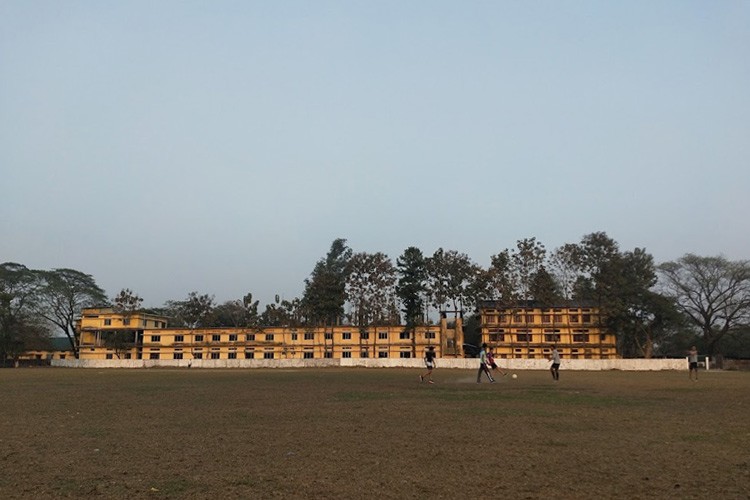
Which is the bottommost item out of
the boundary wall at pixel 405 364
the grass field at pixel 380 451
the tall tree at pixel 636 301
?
the boundary wall at pixel 405 364

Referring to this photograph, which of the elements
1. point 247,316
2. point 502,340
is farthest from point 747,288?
point 247,316

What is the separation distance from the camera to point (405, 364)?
72.2 metres

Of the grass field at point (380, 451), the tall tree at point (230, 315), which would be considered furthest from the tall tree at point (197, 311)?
the grass field at point (380, 451)

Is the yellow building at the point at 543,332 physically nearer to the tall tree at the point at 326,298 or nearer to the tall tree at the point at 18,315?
the tall tree at the point at 326,298

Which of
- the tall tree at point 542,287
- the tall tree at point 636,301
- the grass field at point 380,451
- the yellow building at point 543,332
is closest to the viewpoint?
the grass field at point 380,451

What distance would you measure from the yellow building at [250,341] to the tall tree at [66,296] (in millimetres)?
1939

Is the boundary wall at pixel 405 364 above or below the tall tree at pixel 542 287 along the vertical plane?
below

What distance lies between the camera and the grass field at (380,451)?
7.45m

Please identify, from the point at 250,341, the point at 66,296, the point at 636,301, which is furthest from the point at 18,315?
the point at 636,301

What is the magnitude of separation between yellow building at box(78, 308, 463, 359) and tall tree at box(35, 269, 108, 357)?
1939mm

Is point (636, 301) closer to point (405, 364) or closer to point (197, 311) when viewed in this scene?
point (405, 364)

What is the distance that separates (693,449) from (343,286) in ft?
291

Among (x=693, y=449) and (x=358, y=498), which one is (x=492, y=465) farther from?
(x=693, y=449)

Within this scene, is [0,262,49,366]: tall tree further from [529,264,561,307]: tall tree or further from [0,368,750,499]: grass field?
[0,368,750,499]: grass field
